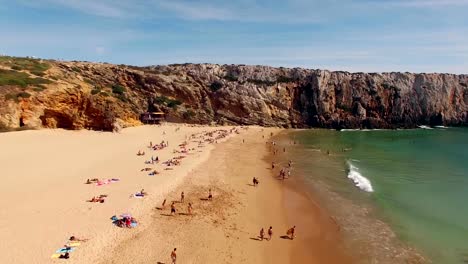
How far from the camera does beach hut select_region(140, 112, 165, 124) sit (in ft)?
243

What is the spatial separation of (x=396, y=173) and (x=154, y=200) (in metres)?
26.2

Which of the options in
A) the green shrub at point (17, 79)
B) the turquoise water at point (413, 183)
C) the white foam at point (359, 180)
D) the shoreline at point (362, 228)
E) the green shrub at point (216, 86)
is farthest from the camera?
the green shrub at point (216, 86)

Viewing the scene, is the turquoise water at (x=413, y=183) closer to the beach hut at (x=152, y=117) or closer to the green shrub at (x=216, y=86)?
the beach hut at (x=152, y=117)

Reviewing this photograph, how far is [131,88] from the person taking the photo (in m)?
80.6

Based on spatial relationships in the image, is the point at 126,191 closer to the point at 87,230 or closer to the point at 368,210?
the point at 87,230

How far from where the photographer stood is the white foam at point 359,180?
32.2 meters

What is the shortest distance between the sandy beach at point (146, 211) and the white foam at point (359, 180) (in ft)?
20.2

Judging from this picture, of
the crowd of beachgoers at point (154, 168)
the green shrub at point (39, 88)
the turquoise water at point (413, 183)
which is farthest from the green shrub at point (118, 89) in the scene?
the turquoise water at point (413, 183)

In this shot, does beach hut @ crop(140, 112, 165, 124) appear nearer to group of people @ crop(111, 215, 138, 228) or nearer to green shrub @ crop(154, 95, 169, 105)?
green shrub @ crop(154, 95, 169, 105)

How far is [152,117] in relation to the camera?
75188 millimetres

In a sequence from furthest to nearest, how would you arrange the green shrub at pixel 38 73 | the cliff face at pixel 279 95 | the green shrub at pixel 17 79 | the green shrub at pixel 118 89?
1. the cliff face at pixel 279 95
2. the green shrub at pixel 118 89
3. the green shrub at pixel 38 73
4. the green shrub at pixel 17 79

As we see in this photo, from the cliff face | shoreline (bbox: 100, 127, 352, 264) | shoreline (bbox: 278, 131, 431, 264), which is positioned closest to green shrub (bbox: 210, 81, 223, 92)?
the cliff face

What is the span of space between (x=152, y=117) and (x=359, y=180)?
163 feet

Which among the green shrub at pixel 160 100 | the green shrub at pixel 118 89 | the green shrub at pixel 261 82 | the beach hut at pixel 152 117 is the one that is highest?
the green shrub at pixel 261 82
